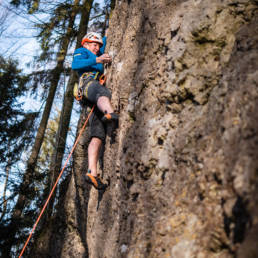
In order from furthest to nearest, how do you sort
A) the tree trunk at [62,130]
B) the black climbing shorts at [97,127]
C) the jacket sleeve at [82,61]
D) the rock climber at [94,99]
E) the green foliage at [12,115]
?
1. the green foliage at [12,115]
2. the tree trunk at [62,130]
3. the jacket sleeve at [82,61]
4. the black climbing shorts at [97,127]
5. the rock climber at [94,99]

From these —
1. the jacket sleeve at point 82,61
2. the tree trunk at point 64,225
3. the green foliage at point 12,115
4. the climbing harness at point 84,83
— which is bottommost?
the tree trunk at point 64,225

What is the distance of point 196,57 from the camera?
2.91 meters

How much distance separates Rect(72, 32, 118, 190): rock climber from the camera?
158 inches

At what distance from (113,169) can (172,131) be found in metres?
1.28

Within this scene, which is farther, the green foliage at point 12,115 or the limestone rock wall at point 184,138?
the green foliage at point 12,115

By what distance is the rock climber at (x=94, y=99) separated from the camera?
4021 mm

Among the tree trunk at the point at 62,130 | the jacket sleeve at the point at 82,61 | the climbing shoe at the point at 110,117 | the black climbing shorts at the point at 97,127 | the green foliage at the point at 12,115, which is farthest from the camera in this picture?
the green foliage at the point at 12,115

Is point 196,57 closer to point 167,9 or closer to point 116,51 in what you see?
point 167,9

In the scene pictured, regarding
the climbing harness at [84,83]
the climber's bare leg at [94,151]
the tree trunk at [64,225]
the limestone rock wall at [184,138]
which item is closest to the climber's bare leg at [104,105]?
the limestone rock wall at [184,138]

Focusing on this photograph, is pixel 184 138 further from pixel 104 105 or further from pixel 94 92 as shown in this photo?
pixel 94 92

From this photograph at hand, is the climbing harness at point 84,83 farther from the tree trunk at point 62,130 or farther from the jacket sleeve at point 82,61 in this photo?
the tree trunk at point 62,130

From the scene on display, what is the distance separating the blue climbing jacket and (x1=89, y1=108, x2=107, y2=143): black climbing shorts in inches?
33.0

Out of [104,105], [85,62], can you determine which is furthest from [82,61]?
[104,105]

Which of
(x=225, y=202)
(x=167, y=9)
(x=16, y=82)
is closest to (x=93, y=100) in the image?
(x=167, y=9)
